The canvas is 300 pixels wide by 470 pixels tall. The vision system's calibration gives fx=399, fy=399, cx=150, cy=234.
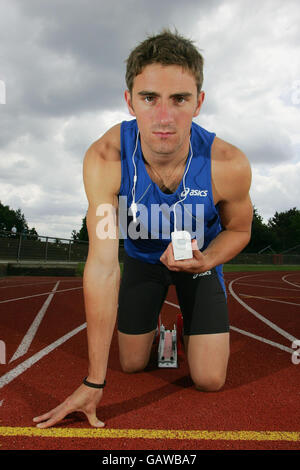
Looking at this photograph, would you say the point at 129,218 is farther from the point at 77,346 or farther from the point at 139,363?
the point at 77,346

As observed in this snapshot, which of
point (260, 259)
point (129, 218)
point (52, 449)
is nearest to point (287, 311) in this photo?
point (129, 218)

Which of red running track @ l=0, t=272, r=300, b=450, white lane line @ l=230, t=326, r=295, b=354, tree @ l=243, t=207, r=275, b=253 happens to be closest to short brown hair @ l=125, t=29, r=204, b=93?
red running track @ l=0, t=272, r=300, b=450

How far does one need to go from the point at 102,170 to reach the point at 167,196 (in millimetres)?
495

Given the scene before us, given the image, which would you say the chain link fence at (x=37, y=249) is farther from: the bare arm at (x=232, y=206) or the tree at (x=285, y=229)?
the tree at (x=285, y=229)

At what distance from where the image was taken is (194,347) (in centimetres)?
339

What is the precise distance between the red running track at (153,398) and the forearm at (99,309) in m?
0.43

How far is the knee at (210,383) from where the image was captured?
3.02 m

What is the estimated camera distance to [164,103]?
101 inches

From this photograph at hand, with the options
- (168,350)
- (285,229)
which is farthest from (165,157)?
(285,229)

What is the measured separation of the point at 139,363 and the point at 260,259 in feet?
147

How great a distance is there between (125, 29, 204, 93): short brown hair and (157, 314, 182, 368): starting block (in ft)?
7.80

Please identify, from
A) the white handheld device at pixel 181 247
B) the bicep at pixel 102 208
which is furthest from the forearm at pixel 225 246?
the bicep at pixel 102 208

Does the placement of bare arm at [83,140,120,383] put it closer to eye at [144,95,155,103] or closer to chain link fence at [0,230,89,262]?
eye at [144,95,155,103]
